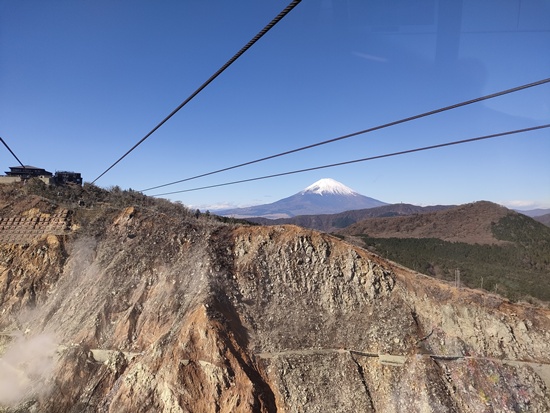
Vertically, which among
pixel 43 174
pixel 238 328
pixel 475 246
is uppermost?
pixel 43 174

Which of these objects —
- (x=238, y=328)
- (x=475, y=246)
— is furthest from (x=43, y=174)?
(x=475, y=246)

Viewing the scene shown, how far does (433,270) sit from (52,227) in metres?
57.5

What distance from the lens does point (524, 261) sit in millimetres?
66625

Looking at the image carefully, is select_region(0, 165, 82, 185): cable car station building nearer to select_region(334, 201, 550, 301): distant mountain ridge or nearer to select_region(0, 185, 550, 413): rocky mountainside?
select_region(0, 185, 550, 413): rocky mountainside

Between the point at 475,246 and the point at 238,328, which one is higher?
the point at 475,246

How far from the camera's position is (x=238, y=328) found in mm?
25141

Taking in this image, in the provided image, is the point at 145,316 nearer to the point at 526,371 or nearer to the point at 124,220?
the point at 124,220

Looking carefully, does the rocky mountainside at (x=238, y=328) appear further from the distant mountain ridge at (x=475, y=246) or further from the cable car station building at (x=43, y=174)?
the cable car station building at (x=43, y=174)

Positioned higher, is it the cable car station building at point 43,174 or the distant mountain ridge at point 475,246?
the cable car station building at point 43,174

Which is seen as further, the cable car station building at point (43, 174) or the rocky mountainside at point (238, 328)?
the cable car station building at point (43, 174)

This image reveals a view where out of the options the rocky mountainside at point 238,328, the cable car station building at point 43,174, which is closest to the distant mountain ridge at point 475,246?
the rocky mountainside at point 238,328

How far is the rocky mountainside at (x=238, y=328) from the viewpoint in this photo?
21.6 meters

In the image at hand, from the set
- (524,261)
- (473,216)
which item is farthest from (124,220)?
(473,216)

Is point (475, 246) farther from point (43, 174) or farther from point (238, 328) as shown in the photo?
point (43, 174)
